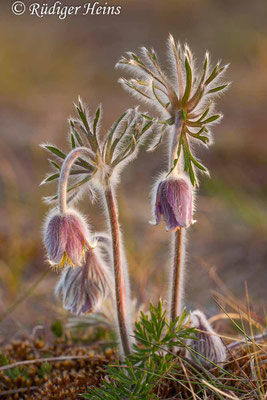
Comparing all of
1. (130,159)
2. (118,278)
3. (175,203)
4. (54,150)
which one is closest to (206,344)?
(118,278)

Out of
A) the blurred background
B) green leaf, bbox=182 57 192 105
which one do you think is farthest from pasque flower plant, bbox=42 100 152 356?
the blurred background

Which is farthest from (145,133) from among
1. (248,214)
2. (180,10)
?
(180,10)

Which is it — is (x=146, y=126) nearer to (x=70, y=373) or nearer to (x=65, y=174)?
(x=65, y=174)

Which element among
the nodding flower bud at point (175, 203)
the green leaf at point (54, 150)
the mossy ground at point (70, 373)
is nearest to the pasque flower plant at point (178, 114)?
the nodding flower bud at point (175, 203)

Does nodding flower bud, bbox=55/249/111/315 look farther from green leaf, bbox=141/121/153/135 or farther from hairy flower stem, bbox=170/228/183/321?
green leaf, bbox=141/121/153/135

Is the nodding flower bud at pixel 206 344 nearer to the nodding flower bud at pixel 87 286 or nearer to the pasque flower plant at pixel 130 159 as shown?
the pasque flower plant at pixel 130 159

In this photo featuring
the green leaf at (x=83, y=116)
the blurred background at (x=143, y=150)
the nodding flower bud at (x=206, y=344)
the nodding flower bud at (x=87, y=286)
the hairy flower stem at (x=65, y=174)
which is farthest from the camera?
the blurred background at (x=143, y=150)

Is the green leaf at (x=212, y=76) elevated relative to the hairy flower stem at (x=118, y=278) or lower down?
elevated

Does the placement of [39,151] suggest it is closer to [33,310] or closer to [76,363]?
[33,310]
